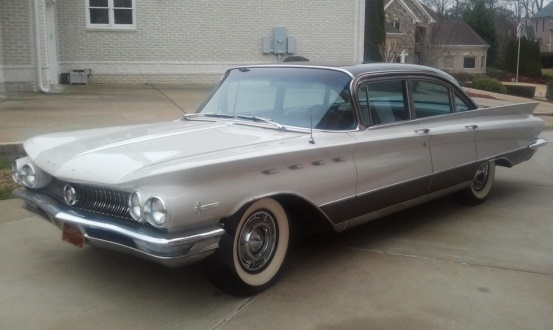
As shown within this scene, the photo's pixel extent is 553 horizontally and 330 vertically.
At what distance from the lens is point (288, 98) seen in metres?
5.30

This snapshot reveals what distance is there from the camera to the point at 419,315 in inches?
160

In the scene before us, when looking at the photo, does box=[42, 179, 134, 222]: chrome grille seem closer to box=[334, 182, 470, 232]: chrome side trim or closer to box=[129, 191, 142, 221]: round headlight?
box=[129, 191, 142, 221]: round headlight

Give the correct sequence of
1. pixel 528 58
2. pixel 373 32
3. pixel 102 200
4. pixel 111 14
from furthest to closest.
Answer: pixel 528 58 < pixel 373 32 < pixel 111 14 < pixel 102 200

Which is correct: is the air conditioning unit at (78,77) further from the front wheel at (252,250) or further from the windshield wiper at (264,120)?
the front wheel at (252,250)

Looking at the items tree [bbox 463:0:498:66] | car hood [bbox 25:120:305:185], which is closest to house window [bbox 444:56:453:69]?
tree [bbox 463:0:498:66]

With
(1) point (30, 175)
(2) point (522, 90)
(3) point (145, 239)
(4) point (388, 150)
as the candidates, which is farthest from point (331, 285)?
(2) point (522, 90)

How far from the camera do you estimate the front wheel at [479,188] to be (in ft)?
21.8

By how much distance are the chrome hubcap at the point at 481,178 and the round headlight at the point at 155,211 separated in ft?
12.9

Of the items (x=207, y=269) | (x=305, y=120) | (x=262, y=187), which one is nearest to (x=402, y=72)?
(x=305, y=120)

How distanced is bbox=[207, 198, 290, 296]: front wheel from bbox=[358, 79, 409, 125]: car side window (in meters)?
1.30

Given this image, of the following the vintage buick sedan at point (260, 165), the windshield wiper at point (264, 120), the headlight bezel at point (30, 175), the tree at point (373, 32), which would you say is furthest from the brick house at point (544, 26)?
the headlight bezel at point (30, 175)

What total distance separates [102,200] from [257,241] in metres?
1.03

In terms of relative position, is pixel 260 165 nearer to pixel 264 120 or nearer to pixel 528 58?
pixel 264 120

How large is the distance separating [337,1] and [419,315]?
1866cm
